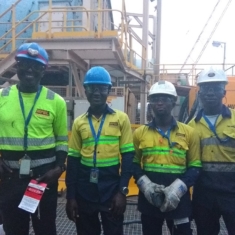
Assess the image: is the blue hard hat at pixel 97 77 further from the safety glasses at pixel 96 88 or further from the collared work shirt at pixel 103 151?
the collared work shirt at pixel 103 151

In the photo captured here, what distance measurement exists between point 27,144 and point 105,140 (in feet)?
2.21

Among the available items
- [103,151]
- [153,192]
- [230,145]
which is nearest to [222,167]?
[230,145]

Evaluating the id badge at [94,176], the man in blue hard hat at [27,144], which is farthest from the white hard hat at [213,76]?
the man in blue hard hat at [27,144]

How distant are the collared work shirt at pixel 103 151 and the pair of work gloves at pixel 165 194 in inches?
11.9

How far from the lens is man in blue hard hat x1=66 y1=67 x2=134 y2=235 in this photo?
2951 millimetres

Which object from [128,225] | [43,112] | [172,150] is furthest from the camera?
[128,225]

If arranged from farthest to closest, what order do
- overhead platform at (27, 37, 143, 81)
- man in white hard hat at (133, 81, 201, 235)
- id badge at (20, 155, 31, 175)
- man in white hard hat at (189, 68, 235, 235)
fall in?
overhead platform at (27, 37, 143, 81) < man in white hard hat at (189, 68, 235, 235) < man in white hard hat at (133, 81, 201, 235) < id badge at (20, 155, 31, 175)

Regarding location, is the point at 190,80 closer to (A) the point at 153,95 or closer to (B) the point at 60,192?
(B) the point at 60,192

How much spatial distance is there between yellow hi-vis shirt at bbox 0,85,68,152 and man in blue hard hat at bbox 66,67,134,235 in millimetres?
210

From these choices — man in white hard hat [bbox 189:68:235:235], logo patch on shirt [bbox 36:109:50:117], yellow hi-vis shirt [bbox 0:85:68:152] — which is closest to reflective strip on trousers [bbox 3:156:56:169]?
yellow hi-vis shirt [bbox 0:85:68:152]

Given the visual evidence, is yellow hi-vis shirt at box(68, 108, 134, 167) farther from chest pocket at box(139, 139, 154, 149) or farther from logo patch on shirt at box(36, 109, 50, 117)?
logo patch on shirt at box(36, 109, 50, 117)

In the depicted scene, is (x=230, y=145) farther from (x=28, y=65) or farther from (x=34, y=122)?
(x=28, y=65)

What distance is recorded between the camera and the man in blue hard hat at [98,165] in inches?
116

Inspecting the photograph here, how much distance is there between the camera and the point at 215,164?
120 inches
